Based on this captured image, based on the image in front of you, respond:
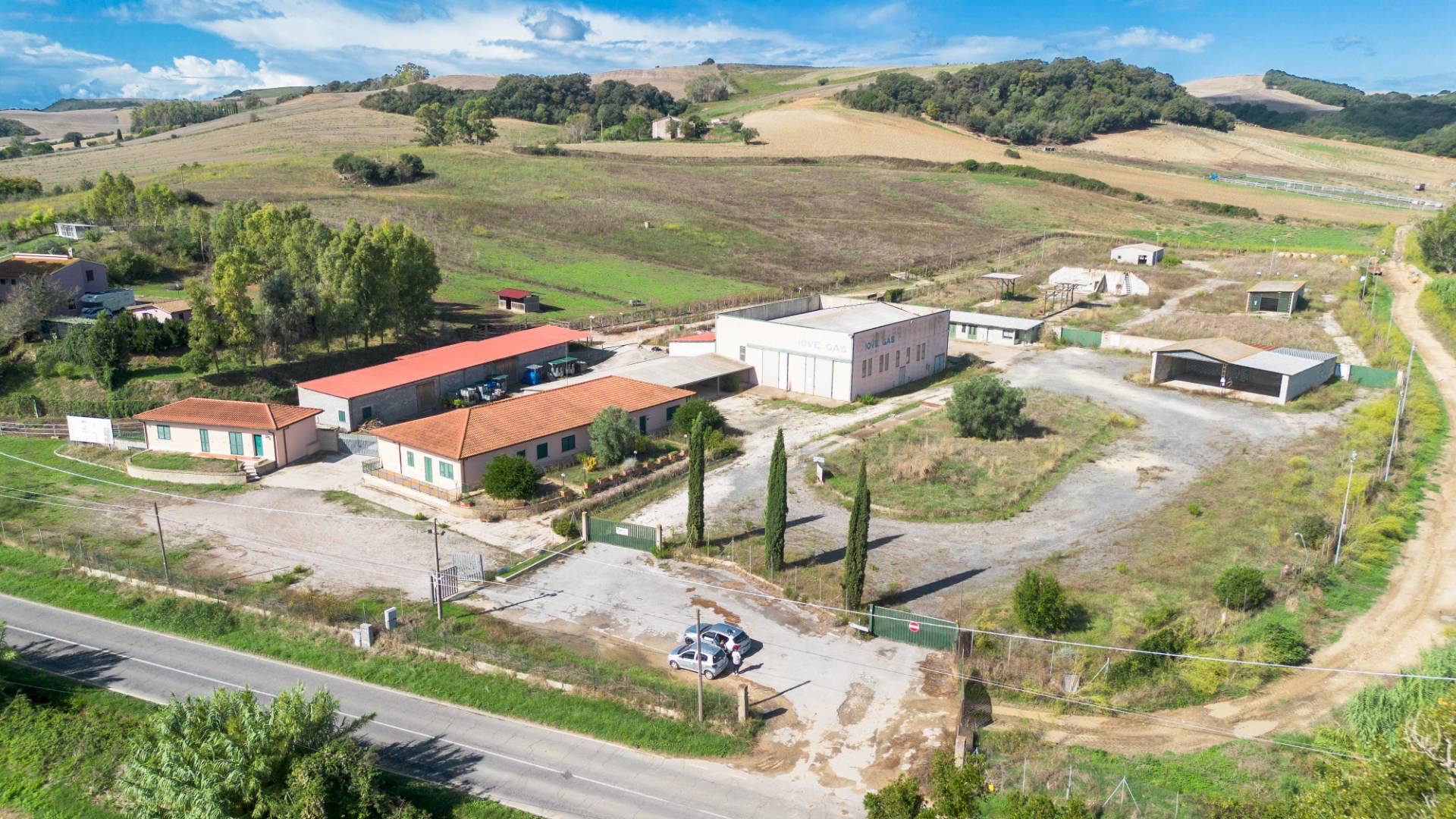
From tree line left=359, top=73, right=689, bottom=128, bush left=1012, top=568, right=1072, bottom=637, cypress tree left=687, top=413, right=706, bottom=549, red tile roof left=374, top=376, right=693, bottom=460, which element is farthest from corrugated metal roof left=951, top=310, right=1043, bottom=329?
tree line left=359, top=73, right=689, bottom=128

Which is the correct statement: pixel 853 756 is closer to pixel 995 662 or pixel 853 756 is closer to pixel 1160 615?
pixel 995 662

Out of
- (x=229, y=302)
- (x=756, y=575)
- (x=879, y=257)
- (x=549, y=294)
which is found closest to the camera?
(x=756, y=575)

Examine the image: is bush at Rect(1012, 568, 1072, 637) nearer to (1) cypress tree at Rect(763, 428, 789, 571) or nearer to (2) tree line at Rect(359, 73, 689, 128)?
(1) cypress tree at Rect(763, 428, 789, 571)

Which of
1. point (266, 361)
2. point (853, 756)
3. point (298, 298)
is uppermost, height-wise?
point (298, 298)

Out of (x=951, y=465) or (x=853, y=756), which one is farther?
(x=951, y=465)

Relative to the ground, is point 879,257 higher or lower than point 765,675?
higher

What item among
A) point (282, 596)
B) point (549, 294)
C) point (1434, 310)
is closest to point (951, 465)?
point (282, 596)

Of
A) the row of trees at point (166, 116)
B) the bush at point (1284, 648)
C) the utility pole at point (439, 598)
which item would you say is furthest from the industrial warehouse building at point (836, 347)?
the row of trees at point (166, 116)
